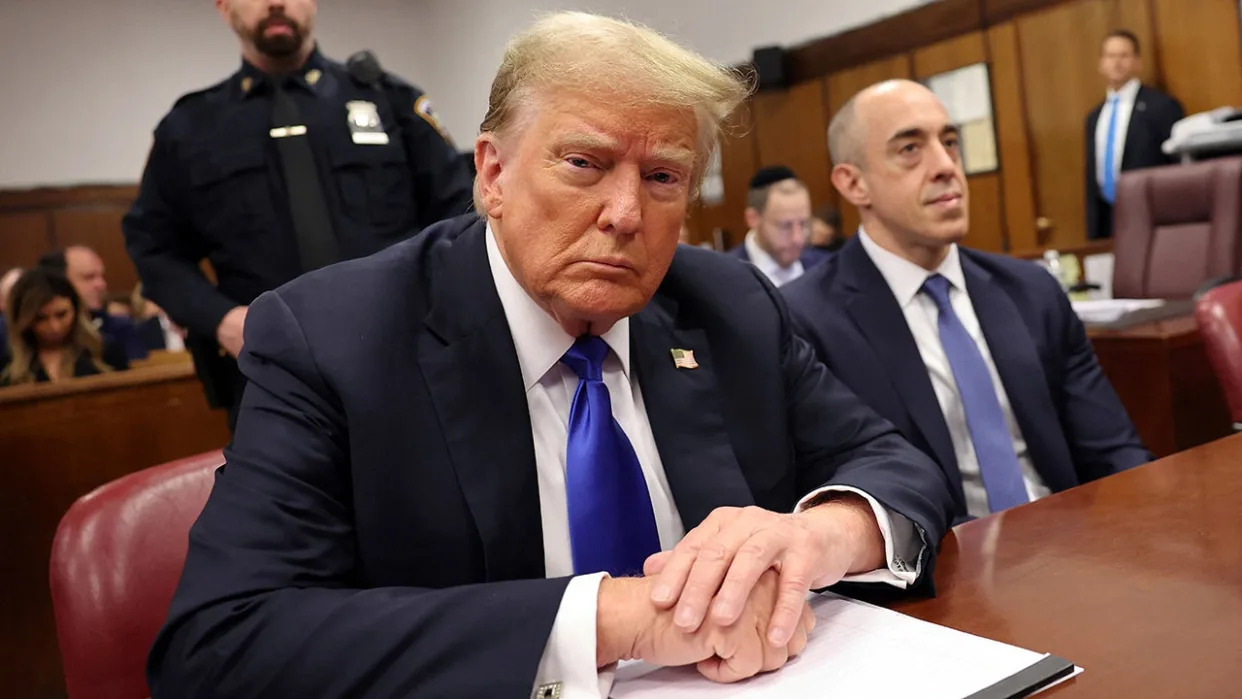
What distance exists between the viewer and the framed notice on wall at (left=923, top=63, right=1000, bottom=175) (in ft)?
26.3

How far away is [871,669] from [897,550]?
0.25 m

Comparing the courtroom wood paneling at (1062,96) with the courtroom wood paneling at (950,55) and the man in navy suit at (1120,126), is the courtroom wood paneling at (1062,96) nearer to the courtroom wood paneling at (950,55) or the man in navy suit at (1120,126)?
the man in navy suit at (1120,126)

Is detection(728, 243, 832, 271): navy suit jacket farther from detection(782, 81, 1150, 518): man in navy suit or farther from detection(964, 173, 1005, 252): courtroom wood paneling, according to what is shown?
detection(782, 81, 1150, 518): man in navy suit

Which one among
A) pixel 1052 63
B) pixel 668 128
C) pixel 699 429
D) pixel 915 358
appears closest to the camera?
pixel 668 128

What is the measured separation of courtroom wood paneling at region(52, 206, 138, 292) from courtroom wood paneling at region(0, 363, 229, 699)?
682cm

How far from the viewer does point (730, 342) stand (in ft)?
4.42

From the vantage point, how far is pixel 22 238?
9.37 meters

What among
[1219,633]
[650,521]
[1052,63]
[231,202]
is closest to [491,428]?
[650,521]

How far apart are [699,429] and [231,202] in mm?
1590

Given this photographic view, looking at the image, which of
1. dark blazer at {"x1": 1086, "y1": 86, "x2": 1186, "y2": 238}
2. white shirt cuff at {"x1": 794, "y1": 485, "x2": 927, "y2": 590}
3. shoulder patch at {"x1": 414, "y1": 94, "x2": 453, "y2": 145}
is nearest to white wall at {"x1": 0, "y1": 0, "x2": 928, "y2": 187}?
dark blazer at {"x1": 1086, "y1": 86, "x2": 1186, "y2": 238}

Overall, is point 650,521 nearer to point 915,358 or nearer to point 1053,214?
point 915,358

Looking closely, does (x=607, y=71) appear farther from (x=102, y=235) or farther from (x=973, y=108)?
(x=102, y=235)

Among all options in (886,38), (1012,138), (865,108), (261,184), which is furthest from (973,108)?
(261,184)

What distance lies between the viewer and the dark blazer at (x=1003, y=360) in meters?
2.02
